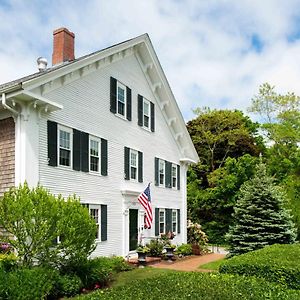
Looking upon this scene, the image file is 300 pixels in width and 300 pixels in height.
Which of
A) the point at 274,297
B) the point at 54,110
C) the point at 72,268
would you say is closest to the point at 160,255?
the point at 72,268

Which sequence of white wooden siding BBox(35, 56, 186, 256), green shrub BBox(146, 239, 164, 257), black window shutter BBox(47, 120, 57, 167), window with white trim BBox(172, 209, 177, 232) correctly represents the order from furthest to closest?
1. window with white trim BBox(172, 209, 177, 232)
2. green shrub BBox(146, 239, 164, 257)
3. white wooden siding BBox(35, 56, 186, 256)
4. black window shutter BBox(47, 120, 57, 167)

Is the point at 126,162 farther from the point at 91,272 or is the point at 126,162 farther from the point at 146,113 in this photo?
the point at 91,272

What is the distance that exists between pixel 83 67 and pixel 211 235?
63.4 ft

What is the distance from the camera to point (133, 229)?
17828 millimetres

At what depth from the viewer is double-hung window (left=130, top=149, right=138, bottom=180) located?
1797cm

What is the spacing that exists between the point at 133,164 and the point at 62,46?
6.14 meters

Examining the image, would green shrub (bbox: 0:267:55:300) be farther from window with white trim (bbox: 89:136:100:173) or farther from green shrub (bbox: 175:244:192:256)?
green shrub (bbox: 175:244:192:256)

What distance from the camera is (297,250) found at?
1174 centimetres

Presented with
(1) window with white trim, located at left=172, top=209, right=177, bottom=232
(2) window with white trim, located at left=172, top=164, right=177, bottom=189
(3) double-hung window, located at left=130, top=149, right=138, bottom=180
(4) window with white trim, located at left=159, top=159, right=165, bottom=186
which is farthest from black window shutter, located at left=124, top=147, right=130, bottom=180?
(1) window with white trim, located at left=172, top=209, right=177, bottom=232

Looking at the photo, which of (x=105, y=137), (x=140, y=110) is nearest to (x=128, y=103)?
(x=140, y=110)

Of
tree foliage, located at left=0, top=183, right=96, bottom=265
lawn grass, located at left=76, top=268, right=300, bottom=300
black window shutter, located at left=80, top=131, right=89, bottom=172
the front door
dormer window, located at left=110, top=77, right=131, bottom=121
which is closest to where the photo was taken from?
lawn grass, located at left=76, top=268, right=300, bottom=300

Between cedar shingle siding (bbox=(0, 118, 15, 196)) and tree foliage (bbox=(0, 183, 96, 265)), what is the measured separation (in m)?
1.60

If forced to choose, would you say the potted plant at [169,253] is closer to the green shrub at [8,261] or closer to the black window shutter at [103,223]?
the black window shutter at [103,223]

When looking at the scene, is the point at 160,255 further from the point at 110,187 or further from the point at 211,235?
the point at 211,235
